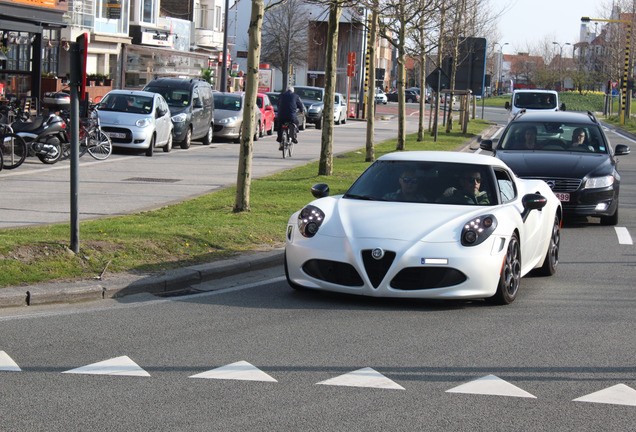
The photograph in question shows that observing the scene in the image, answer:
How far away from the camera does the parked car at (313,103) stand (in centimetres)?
4312

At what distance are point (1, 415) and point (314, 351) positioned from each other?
7.30 feet

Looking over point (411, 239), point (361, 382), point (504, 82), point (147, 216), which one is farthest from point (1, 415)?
point (504, 82)

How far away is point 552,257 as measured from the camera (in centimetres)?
1000

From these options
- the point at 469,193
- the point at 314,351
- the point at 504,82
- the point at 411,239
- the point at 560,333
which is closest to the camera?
the point at 314,351

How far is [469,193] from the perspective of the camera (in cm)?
888

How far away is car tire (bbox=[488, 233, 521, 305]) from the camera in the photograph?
26.4 ft

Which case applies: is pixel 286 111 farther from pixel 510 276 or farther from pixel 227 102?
pixel 510 276

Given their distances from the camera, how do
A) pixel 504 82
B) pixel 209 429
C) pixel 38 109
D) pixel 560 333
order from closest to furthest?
pixel 209 429
pixel 560 333
pixel 38 109
pixel 504 82

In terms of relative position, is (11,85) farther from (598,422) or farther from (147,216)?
(598,422)

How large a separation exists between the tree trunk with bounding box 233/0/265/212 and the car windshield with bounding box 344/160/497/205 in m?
3.88

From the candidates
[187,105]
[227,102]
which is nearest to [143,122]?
[187,105]

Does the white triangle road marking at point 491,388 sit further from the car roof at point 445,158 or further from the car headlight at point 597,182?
the car headlight at point 597,182

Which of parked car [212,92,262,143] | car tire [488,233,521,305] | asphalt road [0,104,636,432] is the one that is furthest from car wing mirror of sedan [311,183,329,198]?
parked car [212,92,262,143]

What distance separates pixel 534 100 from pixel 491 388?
113 feet
